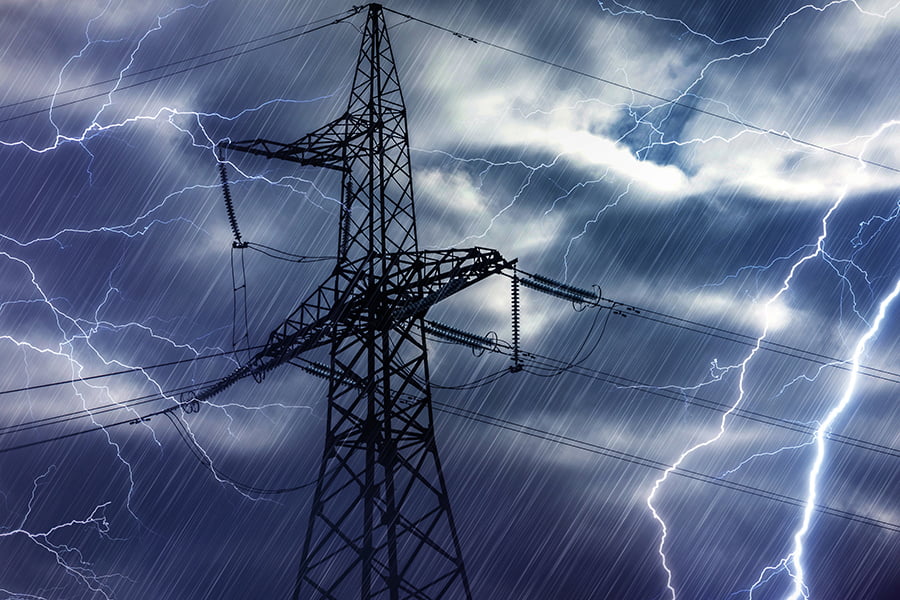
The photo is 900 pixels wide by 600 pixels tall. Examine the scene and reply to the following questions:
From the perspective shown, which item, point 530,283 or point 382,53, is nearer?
point 530,283

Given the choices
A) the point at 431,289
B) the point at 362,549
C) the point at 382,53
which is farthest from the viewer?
the point at 382,53

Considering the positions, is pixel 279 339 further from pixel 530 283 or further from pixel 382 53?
pixel 382 53

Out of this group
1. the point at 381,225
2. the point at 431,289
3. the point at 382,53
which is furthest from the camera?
the point at 382,53

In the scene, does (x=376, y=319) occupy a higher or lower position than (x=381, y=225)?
lower

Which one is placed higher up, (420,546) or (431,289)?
(431,289)

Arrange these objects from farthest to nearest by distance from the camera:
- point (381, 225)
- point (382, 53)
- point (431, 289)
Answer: point (382, 53) < point (381, 225) < point (431, 289)

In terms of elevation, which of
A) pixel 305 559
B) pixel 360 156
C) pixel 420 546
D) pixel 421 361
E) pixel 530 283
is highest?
pixel 360 156

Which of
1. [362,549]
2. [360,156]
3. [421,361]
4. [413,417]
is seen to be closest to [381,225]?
[360,156]

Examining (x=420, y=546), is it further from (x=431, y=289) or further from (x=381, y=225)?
(x=381, y=225)

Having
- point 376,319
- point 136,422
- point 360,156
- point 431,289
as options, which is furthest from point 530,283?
point 136,422
